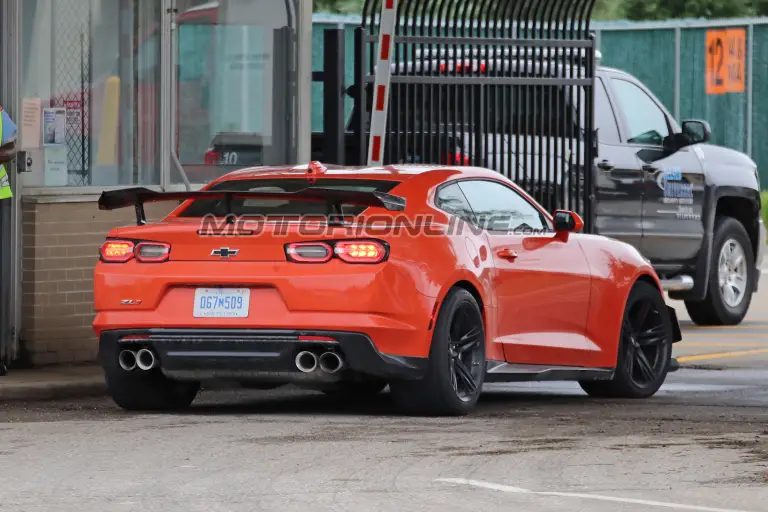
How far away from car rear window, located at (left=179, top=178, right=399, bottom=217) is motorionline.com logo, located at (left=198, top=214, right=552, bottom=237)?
16 cm

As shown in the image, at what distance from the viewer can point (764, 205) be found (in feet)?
103

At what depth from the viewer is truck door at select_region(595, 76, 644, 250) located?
57.7ft

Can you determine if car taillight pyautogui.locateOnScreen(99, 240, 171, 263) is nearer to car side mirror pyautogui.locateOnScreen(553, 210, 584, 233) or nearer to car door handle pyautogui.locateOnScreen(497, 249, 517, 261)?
car door handle pyautogui.locateOnScreen(497, 249, 517, 261)

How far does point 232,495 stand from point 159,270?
9.18 feet

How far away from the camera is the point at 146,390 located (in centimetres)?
1112

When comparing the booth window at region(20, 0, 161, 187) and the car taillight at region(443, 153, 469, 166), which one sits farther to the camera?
the car taillight at region(443, 153, 469, 166)

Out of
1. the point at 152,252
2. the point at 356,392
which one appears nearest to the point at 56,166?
the point at 356,392

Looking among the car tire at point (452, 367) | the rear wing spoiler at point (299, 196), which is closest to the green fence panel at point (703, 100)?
the car tire at point (452, 367)

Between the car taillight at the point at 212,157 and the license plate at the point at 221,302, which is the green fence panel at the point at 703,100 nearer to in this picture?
the car taillight at the point at 212,157

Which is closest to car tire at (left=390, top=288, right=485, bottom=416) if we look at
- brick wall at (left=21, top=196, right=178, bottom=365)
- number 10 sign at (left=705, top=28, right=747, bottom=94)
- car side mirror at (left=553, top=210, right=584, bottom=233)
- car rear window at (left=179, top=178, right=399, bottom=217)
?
car rear window at (left=179, top=178, right=399, bottom=217)

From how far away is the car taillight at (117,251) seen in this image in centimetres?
1073

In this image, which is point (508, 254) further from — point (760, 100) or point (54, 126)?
point (760, 100)

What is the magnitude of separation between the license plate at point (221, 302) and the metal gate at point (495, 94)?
5160 millimetres

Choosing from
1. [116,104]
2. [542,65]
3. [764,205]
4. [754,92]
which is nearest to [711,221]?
[542,65]
